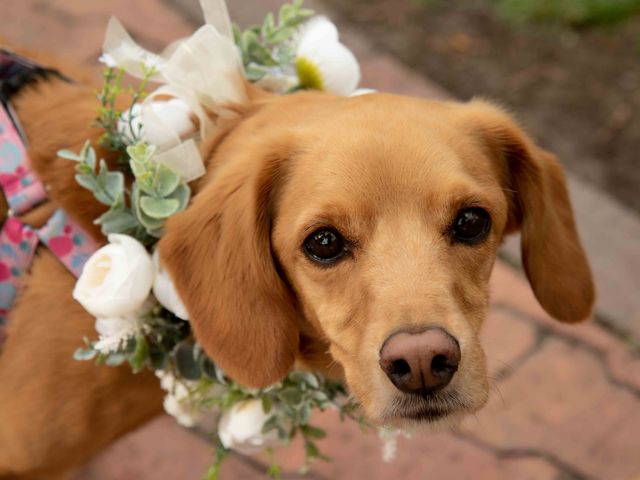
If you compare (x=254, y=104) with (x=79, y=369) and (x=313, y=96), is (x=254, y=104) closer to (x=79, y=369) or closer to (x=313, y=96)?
(x=313, y=96)

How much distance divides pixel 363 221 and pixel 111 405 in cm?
87

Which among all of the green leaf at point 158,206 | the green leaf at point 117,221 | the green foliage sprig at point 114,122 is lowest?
the green leaf at point 117,221

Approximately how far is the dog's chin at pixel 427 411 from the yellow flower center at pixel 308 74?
942 millimetres

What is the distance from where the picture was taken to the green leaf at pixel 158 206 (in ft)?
6.86

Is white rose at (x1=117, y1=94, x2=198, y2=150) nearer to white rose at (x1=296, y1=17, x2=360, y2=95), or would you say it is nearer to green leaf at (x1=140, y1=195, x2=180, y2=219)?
green leaf at (x1=140, y1=195, x2=180, y2=219)

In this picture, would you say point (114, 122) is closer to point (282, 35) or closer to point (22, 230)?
point (22, 230)

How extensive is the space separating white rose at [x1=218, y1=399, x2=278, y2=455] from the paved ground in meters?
0.86

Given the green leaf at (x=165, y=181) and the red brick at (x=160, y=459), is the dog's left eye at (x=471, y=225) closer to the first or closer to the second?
the green leaf at (x=165, y=181)

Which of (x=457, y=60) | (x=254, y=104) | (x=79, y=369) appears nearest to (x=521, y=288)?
(x=457, y=60)

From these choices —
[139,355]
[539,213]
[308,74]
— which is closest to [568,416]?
[539,213]

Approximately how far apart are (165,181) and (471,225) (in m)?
0.72

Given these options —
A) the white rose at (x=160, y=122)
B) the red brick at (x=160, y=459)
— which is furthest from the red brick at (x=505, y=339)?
the white rose at (x=160, y=122)

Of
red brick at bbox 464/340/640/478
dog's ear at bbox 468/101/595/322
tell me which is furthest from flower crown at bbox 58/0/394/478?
red brick at bbox 464/340/640/478

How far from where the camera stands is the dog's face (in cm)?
189
